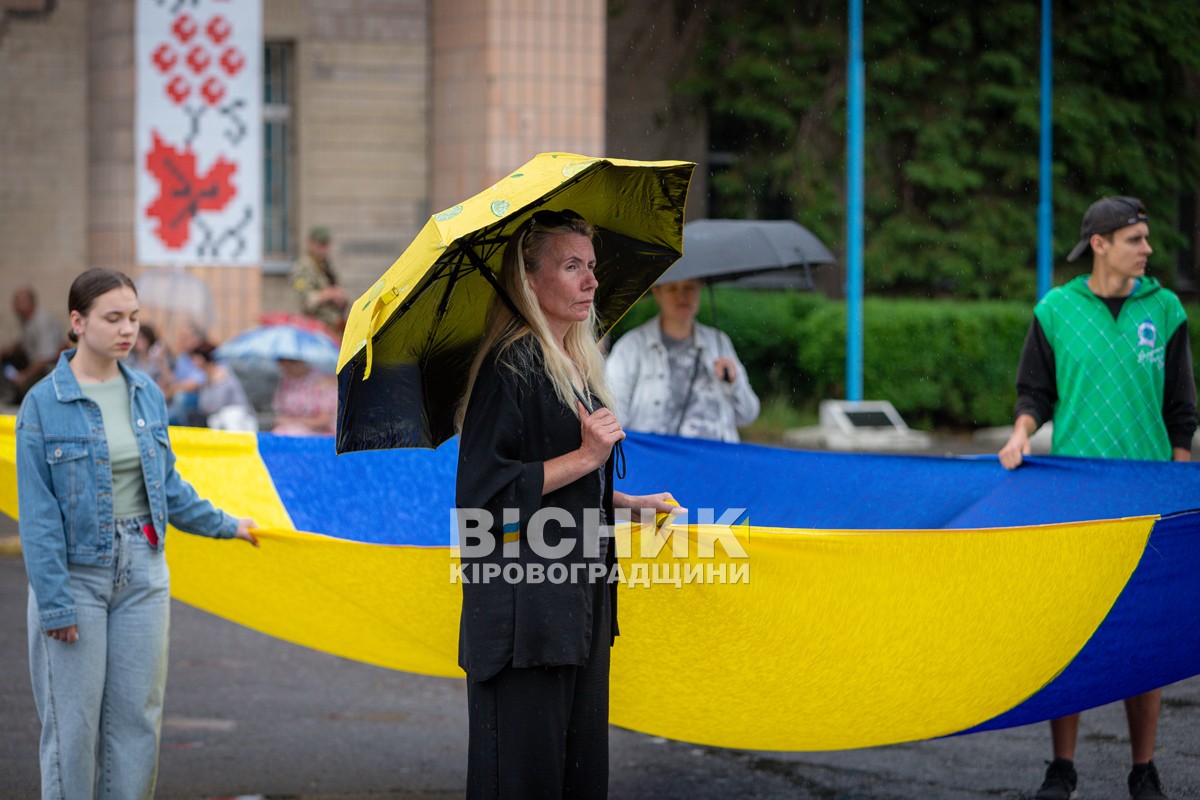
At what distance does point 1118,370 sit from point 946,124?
1773cm

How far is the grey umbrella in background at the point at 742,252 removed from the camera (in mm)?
6652

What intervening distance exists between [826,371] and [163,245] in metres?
8.30

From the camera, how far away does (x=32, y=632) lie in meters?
4.44

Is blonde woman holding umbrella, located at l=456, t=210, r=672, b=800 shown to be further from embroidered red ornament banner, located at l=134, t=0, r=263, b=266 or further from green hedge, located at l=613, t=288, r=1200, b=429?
green hedge, located at l=613, t=288, r=1200, b=429

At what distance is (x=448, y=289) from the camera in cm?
376

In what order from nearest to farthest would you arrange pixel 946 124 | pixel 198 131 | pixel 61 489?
pixel 61 489
pixel 198 131
pixel 946 124

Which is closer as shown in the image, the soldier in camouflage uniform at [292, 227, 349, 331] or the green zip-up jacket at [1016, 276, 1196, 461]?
the green zip-up jacket at [1016, 276, 1196, 461]

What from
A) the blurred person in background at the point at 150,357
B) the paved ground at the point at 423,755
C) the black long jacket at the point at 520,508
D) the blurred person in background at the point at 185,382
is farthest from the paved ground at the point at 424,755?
the blurred person in background at the point at 150,357

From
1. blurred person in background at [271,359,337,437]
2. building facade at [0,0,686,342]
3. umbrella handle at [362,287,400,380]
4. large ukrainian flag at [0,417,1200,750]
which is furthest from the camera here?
building facade at [0,0,686,342]

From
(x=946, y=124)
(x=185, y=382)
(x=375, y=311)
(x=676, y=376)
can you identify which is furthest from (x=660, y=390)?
(x=946, y=124)

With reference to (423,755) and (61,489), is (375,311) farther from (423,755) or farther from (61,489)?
(423,755)

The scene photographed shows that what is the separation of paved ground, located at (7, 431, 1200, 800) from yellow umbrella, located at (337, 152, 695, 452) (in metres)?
2.30

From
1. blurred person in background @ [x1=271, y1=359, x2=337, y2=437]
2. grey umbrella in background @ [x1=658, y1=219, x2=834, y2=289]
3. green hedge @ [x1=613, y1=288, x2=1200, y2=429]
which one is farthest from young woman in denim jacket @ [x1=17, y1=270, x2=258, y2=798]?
green hedge @ [x1=613, y1=288, x2=1200, y2=429]

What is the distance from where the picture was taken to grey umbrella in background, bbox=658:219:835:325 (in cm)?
665
